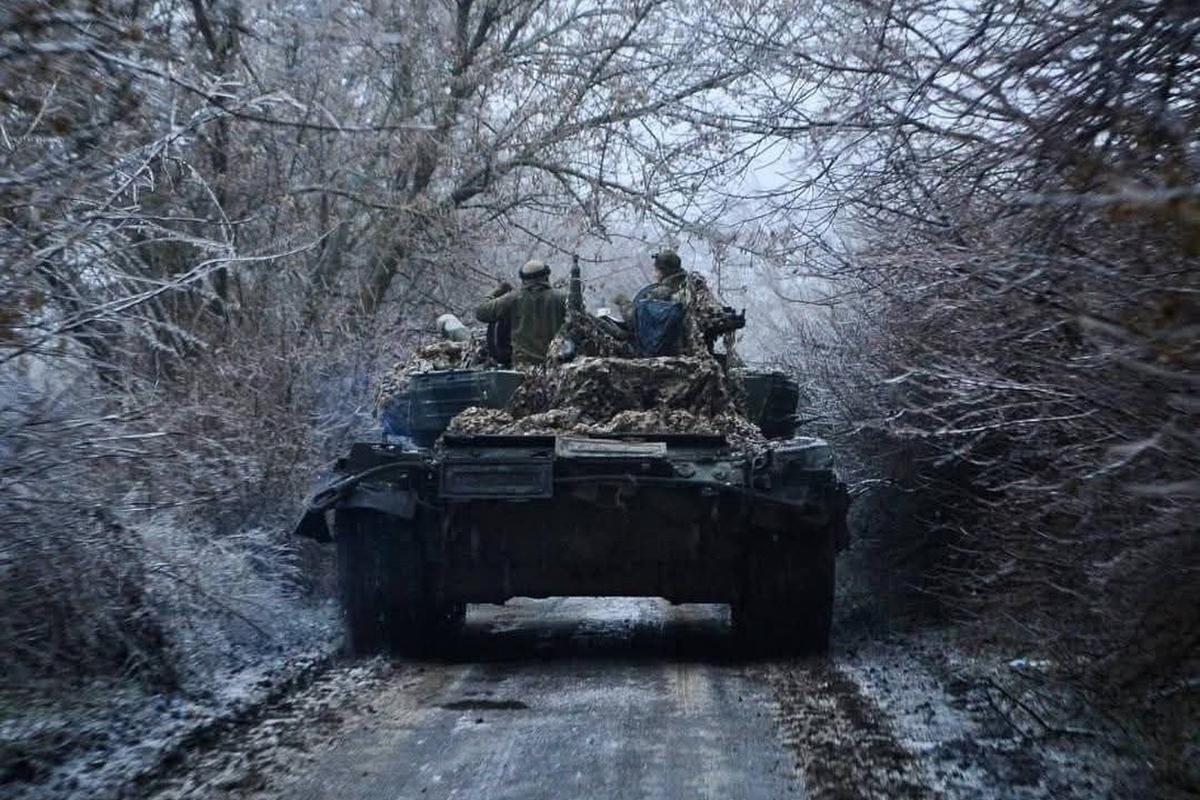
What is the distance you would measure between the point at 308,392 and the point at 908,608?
18.3ft

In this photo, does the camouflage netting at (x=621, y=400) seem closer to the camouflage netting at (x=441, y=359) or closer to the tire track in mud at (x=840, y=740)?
the camouflage netting at (x=441, y=359)

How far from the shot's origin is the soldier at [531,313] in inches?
461

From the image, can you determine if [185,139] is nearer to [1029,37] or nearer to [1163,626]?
[1029,37]

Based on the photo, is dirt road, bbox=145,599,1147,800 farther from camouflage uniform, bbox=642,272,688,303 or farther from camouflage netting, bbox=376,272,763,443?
camouflage uniform, bbox=642,272,688,303

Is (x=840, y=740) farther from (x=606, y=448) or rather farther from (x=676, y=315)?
(x=676, y=315)

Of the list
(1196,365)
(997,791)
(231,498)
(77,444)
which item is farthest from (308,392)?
(1196,365)

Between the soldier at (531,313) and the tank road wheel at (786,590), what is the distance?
7.89ft

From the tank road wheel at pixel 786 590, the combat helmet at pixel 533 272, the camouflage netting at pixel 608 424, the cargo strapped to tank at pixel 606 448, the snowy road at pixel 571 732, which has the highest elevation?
the combat helmet at pixel 533 272

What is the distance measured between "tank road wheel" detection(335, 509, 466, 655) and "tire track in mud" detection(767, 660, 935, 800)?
7.60ft

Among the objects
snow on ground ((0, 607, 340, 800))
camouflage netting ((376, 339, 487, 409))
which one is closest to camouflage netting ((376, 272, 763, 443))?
camouflage netting ((376, 339, 487, 409))

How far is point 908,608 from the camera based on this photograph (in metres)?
12.9

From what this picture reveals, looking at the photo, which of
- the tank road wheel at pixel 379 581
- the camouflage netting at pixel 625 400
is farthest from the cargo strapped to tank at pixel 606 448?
the tank road wheel at pixel 379 581

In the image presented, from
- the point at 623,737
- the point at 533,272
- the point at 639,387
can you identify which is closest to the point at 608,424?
the point at 639,387

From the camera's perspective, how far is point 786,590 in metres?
10.2
